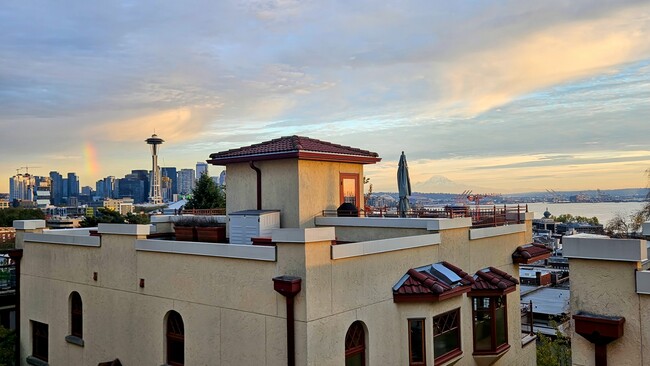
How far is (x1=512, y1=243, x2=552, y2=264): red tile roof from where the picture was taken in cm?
1389

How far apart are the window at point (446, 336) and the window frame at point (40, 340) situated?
1147 centimetres

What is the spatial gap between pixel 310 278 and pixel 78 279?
8139 millimetres

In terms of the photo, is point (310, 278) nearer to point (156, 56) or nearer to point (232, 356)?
point (232, 356)

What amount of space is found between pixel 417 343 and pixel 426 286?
1338 millimetres

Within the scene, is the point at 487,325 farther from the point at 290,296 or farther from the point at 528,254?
the point at 290,296

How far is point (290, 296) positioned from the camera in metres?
7.95

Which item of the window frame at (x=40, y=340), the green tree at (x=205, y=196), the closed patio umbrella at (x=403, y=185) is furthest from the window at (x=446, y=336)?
the green tree at (x=205, y=196)

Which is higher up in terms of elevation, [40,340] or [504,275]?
[504,275]

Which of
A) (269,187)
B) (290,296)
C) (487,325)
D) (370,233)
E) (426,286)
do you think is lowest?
(487,325)

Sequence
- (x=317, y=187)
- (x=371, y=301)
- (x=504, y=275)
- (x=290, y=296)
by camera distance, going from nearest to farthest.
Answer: (x=290, y=296) < (x=371, y=301) < (x=504, y=275) < (x=317, y=187)

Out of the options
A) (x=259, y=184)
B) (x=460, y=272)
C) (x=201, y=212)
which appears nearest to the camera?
(x=460, y=272)

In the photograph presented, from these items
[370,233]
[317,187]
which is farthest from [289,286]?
[317,187]

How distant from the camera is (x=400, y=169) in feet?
50.5

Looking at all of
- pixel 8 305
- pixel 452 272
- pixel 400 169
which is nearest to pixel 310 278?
pixel 452 272
